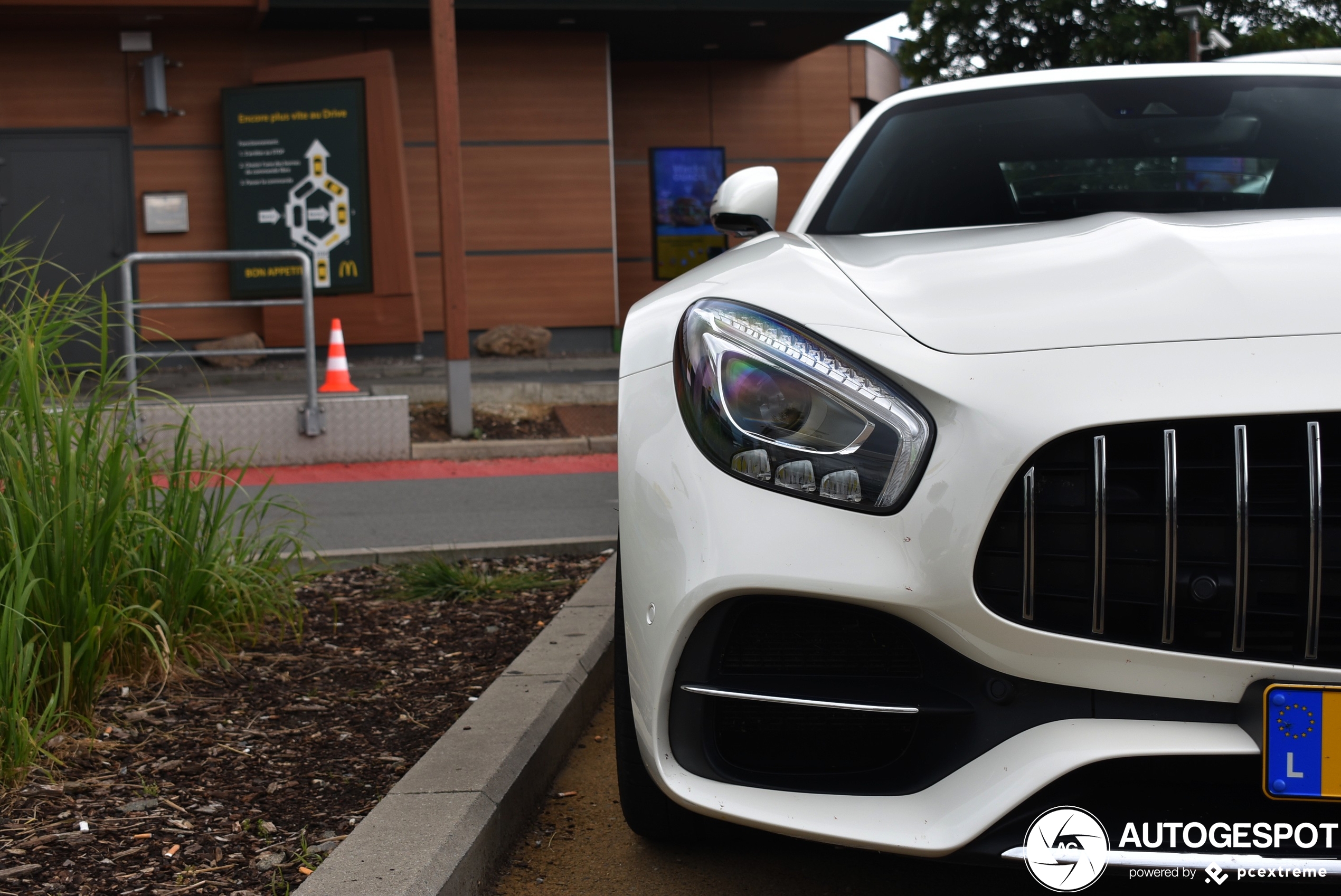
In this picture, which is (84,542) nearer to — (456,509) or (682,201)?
(456,509)

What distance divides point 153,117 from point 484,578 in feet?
36.6

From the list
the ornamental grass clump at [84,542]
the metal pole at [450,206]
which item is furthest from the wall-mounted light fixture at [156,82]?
the ornamental grass clump at [84,542]

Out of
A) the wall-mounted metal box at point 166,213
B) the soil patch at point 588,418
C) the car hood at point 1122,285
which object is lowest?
the soil patch at point 588,418

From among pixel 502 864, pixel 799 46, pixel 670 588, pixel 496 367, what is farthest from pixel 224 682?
pixel 799 46

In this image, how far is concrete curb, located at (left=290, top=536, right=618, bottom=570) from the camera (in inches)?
183

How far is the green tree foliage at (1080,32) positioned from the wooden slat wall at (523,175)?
51.7 ft

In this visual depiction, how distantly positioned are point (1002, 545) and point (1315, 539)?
0.37 meters

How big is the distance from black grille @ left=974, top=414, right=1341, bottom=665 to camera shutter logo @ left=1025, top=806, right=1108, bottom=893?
0.24 m

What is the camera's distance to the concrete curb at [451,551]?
464cm

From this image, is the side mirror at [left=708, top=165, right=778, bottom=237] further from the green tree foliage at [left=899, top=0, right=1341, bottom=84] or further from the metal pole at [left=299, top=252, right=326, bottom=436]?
the green tree foliage at [left=899, top=0, right=1341, bottom=84]

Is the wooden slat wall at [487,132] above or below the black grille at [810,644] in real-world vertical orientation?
above

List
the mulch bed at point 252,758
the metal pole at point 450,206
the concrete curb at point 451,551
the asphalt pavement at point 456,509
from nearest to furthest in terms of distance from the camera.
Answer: the mulch bed at point 252,758 → the concrete curb at point 451,551 → the asphalt pavement at point 456,509 → the metal pole at point 450,206

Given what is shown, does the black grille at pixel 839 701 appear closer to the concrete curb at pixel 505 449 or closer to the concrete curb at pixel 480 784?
the concrete curb at pixel 480 784

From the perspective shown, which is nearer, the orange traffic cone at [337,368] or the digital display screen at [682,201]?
the orange traffic cone at [337,368]
